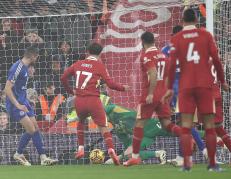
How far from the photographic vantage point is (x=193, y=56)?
9492 millimetres

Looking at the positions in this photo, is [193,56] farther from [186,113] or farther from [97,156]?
[97,156]

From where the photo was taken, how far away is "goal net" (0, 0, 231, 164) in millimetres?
14625

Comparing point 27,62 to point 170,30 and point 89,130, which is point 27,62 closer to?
point 89,130

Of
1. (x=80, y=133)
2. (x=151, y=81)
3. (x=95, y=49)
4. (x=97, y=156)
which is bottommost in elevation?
(x=97, y=156)

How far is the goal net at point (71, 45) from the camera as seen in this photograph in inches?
576

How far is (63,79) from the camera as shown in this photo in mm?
13109

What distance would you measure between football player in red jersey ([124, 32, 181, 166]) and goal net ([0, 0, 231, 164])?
8.41 ft

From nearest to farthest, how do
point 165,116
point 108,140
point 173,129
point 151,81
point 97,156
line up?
point 151,81 < point 173,129 < point 165,116 < point 108,140 < point 97,156

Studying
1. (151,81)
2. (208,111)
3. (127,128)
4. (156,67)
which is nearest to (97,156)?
(127,128)

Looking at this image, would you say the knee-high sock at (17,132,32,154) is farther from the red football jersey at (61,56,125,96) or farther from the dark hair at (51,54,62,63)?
the dark hair at (51,54,62,63)

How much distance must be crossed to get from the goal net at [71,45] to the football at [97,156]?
0.47m

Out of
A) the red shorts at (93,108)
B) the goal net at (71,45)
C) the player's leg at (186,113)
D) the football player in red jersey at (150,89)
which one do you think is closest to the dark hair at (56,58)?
the goal net at (71,45)

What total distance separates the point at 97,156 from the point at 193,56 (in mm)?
4773

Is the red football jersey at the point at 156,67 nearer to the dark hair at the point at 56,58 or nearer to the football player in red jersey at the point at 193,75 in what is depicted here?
the football player in red jersey at the point at 193,75
